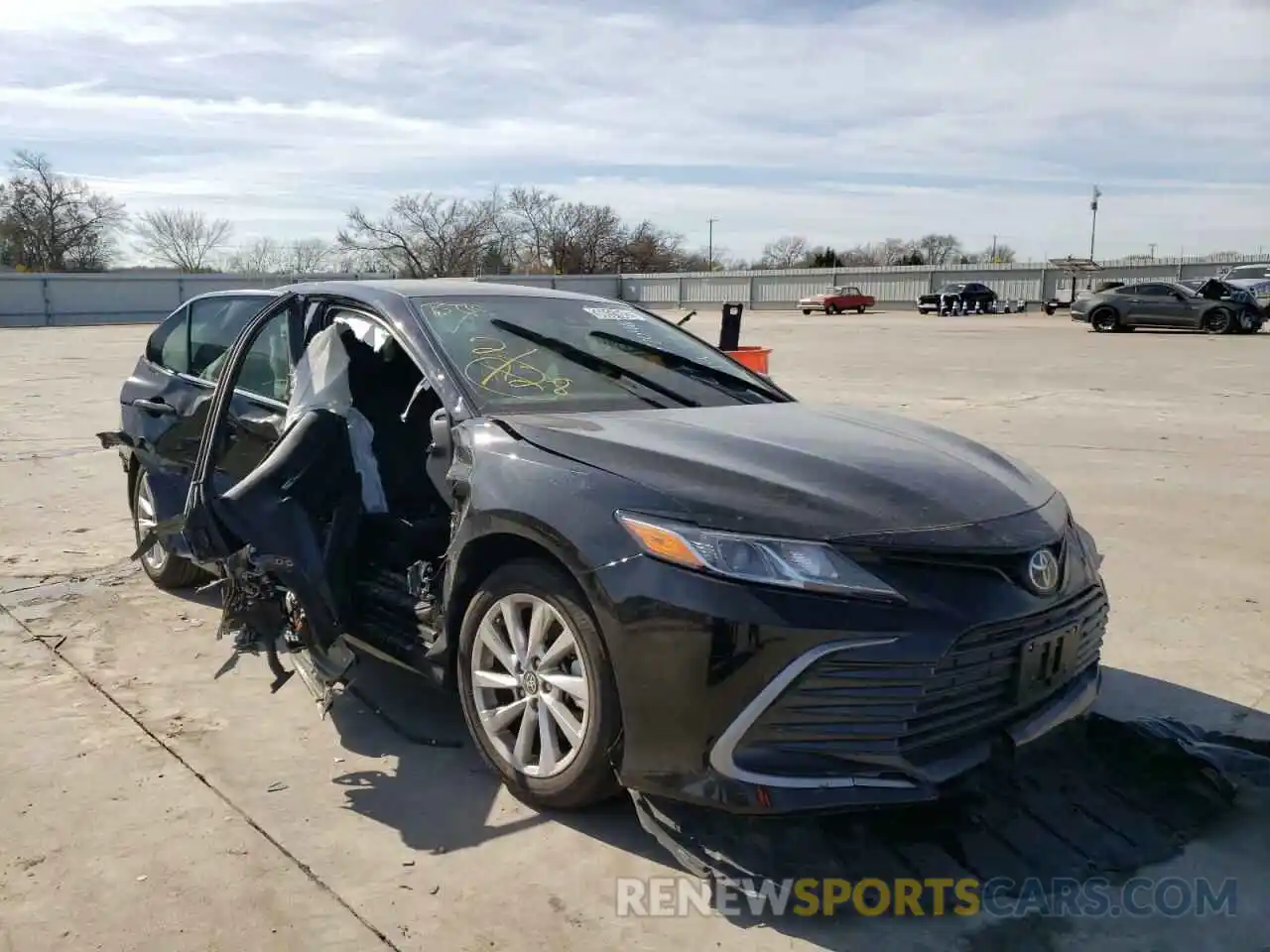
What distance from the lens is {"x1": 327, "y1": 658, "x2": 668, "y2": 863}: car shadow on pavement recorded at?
313 centimetres

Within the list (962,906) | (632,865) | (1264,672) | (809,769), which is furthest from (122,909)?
(1264,672)

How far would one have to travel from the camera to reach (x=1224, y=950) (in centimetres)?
261

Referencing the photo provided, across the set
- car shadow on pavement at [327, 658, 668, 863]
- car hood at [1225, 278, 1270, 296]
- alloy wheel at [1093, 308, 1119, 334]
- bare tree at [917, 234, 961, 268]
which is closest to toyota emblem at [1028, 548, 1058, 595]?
car shadow on pavement at [327, 658, 668, 863]

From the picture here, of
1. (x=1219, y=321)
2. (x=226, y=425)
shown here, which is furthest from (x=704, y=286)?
(x=226, y=425)

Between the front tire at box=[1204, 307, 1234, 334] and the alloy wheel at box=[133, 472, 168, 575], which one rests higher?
the front tire at box=[1204, 307, 1234, 334]

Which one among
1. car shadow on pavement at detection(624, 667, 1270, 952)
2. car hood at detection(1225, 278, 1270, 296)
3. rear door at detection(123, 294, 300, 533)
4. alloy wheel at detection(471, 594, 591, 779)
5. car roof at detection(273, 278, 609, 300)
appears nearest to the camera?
car shadow on pavement at detection(624, 667, 1270, 952)

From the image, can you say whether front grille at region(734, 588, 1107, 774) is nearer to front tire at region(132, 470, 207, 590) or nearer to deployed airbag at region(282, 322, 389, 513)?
deployed airbag at region(282, 322, 389, 513)

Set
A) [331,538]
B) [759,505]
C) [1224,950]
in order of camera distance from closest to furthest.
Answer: [1224,950]
[759,505]
[331,538]

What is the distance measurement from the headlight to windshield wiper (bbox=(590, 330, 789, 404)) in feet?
5.54

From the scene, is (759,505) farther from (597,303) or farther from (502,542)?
(597,303)

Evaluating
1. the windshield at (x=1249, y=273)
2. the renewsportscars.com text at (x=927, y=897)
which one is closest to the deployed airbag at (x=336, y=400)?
the renewsportscars.com text at (x=927, y=897)

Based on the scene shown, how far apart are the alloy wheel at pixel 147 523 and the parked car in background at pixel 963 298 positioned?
44.7m

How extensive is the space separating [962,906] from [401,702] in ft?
7.47

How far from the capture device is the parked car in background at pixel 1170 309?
28.8m
